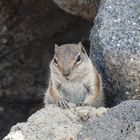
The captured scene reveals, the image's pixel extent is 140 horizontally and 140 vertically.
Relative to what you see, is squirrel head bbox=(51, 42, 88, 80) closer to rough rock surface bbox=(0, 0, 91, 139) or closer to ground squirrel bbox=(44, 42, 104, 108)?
ground squirrel bbox=(44, 42, 104, 108)

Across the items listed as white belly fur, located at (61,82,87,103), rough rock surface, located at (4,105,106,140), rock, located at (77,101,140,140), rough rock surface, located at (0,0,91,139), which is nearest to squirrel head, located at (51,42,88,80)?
white belly fur, located at (61,82,87,103)

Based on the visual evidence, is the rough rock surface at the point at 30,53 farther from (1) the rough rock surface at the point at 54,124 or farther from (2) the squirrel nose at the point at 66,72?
(1) the rough rock surface at the point at 54,124

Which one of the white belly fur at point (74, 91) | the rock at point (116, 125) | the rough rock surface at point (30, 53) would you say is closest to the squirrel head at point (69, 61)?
the white belly fur at point (74, 91)

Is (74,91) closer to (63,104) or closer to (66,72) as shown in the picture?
(63,104)

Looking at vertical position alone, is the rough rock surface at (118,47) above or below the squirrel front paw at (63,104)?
above

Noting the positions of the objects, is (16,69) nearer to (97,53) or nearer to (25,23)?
(25,23)
